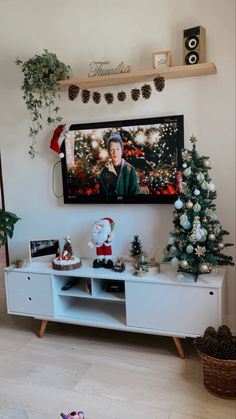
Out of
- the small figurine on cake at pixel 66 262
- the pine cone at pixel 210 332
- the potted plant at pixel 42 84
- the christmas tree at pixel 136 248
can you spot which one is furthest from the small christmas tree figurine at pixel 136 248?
the potted plant at pixel 42 84

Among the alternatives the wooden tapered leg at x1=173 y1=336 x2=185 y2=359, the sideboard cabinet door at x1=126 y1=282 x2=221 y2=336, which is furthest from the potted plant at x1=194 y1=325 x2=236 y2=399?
the wooden tapered leg at x1=173 y1=336 x2=185 y2=359

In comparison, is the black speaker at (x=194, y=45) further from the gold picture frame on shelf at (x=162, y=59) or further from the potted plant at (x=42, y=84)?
the potted plant at (x=42, y=84)

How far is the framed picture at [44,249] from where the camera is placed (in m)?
3.07

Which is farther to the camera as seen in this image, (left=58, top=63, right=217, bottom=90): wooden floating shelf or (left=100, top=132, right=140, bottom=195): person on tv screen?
(left=100, top=132, right=140, bottom=195): person on tv screen

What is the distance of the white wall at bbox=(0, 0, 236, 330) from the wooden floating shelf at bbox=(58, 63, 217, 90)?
3.3 inches

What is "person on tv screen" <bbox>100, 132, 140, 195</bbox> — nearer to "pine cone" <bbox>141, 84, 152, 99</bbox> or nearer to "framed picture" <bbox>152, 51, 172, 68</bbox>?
"pine cone" <bbox>141, 84, 152, 99</bbox>

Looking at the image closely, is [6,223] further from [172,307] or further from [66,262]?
[172,307]

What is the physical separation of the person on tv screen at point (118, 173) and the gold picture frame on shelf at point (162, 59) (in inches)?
22.5

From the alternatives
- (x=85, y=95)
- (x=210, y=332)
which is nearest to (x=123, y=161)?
(x=85, y=95)

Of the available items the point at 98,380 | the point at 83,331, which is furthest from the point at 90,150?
the point at 98,380

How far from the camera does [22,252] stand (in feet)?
11.2

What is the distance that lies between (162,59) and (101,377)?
2.15 m

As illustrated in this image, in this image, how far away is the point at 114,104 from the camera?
294 centimetres

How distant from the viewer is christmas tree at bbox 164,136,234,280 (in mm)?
2432
